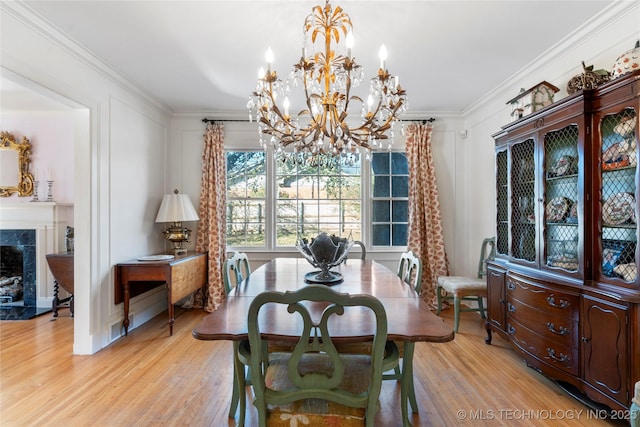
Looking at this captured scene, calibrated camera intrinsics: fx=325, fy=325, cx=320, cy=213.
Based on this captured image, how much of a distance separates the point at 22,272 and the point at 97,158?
9.06 ft

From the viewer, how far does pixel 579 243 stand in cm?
212

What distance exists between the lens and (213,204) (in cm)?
431

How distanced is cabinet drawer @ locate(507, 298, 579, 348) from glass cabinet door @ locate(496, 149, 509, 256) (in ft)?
1.97

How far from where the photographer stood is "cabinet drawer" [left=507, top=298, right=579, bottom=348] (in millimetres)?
2127

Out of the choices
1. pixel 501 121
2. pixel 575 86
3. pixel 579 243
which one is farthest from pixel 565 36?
pixel 579 243

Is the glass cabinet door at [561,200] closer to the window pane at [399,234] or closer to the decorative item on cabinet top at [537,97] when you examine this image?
the decorative item on cabinet top at [537,97]

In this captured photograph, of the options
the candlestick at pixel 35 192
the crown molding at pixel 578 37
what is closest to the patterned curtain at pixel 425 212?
the crown molding at pixel 578 37

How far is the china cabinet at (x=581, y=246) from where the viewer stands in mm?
1829

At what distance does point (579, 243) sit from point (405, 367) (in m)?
1.40

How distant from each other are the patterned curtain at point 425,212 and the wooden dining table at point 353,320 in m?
2.00

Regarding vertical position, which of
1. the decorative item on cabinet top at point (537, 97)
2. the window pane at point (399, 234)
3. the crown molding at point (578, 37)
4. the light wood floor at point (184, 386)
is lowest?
the light wood floor at point (184, 386)

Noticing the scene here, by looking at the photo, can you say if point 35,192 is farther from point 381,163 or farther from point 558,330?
point 558,330

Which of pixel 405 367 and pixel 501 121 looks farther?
pixel 501 121

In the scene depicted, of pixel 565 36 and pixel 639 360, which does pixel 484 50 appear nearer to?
pixel 565 36
